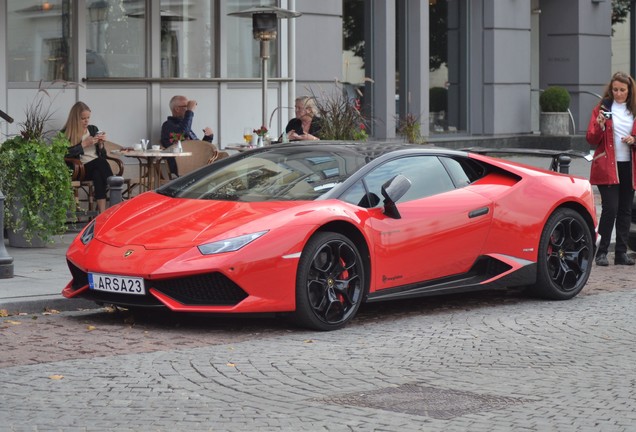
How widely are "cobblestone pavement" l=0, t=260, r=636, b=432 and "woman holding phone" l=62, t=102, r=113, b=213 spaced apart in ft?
16.4

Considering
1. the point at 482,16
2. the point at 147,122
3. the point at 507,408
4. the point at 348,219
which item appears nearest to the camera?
the point at 507,408

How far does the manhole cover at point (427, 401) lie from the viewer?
6.49m

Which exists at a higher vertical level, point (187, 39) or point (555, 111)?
point (187, 39)

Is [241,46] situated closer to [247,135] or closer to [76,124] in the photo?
[247,135]

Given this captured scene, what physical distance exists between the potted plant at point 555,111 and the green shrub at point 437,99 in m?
2.74

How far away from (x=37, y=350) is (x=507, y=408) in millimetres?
3127

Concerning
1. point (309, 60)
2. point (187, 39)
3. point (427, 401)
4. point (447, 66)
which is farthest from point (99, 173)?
point (447, 66)

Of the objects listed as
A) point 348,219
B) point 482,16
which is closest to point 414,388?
point 348,219

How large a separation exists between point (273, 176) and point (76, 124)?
5892 mm

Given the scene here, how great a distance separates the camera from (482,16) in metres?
25.2

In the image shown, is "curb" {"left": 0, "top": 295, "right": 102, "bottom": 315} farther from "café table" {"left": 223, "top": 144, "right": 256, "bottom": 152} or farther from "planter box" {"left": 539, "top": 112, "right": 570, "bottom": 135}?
"planter box" {"left": 539, "top": 112, "right": 570, "bottom": 135}

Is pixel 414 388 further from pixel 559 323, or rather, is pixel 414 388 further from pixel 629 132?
pixel 629 132

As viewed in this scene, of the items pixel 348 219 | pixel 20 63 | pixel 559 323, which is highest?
pixel 20 63

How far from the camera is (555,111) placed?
26.7 m
